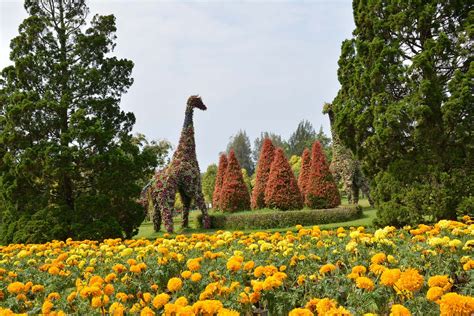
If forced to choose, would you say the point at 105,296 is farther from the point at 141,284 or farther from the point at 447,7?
the point at 447,7

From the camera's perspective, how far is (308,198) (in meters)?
21.9

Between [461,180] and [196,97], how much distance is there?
10.5 meters

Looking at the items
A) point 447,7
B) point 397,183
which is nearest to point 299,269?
point 397,183

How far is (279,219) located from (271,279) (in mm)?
13983

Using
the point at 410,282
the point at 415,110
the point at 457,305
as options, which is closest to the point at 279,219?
the point at 415,110

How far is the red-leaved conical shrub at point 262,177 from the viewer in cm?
2320

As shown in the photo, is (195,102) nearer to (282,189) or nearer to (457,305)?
(282,189)

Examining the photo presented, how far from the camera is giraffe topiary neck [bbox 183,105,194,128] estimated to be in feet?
57.9

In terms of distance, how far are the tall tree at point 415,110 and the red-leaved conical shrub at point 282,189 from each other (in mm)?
7572

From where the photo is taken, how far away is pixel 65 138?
1361 centimetres

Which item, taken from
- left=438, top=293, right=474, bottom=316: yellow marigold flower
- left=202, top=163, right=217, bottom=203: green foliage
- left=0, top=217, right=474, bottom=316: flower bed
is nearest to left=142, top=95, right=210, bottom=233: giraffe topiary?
left=0, top=217, right=474, bottom=316: flower bed

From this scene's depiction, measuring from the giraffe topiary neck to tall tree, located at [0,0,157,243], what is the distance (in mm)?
2526

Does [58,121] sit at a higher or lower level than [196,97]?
lower

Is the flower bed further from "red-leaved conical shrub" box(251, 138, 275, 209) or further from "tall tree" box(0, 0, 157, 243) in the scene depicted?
"red-leaved conical shrub" box(251, 138, 275, 209)
